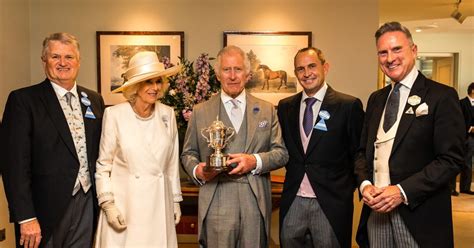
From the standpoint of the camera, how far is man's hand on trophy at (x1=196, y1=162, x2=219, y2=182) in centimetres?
224

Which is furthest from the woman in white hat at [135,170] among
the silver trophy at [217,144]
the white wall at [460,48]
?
the white wall at [460,48]

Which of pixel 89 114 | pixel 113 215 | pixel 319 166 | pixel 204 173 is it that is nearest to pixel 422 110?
pixel 319 166

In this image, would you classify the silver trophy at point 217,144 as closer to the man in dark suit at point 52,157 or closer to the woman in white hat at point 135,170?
the woman in white hat at point 135,170

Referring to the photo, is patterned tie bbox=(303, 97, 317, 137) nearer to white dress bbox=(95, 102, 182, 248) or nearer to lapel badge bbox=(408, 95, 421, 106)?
lapel badge bbox=(408, 95, 421, 106)

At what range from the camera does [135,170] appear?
2227 mm

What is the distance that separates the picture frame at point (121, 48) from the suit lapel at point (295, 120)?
7.54 feet

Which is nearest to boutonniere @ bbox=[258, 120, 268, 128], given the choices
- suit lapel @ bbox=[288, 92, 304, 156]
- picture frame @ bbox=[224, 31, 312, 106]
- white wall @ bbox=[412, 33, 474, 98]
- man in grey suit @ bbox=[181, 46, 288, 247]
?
man in grey suit @ bbox=[181, 46, 288, 247]

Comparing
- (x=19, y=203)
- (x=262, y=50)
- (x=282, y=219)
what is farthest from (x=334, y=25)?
(x=19, y=203)

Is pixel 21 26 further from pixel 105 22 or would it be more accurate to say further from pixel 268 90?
pixel 268 90

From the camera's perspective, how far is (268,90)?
479cm

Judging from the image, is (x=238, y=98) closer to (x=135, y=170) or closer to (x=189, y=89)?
(x=135, y=170)

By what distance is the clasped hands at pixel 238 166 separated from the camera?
87.4 inches

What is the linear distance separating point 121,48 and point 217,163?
2996 mm

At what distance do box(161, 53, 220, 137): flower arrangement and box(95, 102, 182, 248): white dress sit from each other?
132 centimetres
